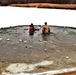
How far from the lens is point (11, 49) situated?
27.4 ft

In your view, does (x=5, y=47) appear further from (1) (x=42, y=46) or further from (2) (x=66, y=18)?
(2) (x=66, y=18)

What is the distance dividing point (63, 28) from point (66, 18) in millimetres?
565

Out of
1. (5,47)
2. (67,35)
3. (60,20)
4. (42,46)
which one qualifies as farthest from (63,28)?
(5,47)

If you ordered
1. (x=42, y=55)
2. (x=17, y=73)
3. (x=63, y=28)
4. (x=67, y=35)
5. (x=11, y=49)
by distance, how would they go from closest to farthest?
(x=17, y=73) < (x=42, y=55) < (x=11, y=49) < (x=67, y=35) < (x=63, y=28)

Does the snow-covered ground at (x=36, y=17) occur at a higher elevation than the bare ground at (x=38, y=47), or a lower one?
higher

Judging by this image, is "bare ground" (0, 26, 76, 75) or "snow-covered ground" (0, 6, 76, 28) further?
"snow-covered ground" (0, 6, 76, 28)

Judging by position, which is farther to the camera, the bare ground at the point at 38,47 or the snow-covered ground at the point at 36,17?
the snow-covered ground at the point at 36,17

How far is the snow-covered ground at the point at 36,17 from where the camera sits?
12.0m

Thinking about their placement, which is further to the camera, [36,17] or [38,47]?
[36,17]

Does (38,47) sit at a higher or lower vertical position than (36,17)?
lower

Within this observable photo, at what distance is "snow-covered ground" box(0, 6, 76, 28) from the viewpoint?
12.0 metres

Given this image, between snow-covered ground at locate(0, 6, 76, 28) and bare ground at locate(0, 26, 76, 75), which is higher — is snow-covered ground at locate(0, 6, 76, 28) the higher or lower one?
the higher one

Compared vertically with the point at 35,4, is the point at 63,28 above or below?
below

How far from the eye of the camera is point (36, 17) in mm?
12328
